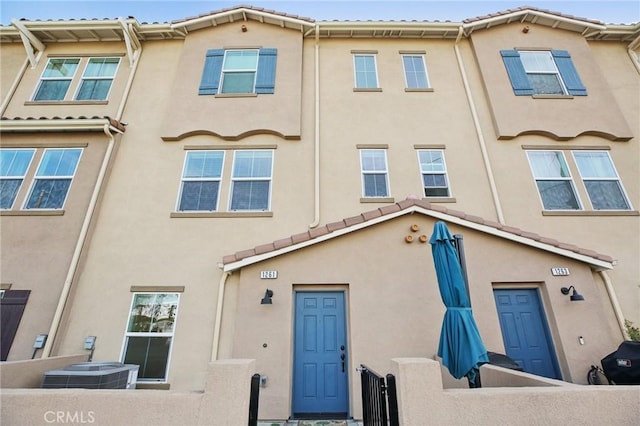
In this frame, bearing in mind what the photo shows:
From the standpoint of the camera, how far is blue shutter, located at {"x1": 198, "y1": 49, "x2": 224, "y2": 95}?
9297mm

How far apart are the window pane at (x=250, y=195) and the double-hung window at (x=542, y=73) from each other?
8148mm

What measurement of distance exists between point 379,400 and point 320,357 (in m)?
2.55

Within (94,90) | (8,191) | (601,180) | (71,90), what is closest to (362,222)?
(601,180)

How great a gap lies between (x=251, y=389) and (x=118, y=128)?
832 cm

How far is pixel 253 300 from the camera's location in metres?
6.28

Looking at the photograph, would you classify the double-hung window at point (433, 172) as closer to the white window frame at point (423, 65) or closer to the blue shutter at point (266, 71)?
the white window frame at point (423, 65)

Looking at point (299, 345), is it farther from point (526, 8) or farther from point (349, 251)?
point (526, 8)

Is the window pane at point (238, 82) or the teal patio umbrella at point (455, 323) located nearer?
the teal patio umbrella at point (455, 323)

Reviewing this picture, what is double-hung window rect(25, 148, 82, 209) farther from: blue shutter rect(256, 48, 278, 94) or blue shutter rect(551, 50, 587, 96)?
blue shutter rect(551, 50, 587, 96)

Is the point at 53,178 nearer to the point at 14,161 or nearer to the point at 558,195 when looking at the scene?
the point at 14,161

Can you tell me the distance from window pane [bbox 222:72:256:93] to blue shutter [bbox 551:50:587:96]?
980 centimetres

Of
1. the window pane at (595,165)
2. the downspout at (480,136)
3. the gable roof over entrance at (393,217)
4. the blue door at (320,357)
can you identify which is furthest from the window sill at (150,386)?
the window pane at (595,165)

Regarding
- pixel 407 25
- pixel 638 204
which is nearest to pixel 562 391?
pixel 638 204

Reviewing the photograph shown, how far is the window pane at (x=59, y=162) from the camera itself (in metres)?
8.20
